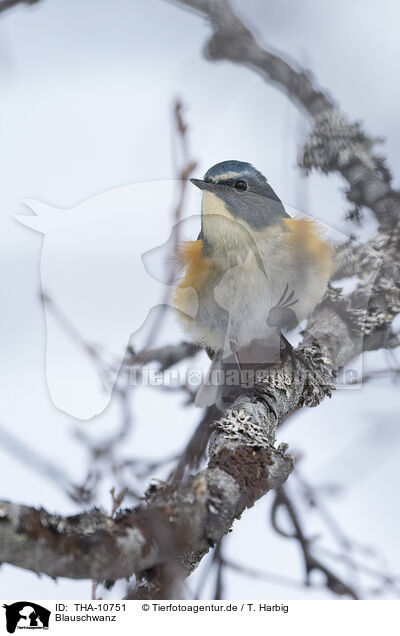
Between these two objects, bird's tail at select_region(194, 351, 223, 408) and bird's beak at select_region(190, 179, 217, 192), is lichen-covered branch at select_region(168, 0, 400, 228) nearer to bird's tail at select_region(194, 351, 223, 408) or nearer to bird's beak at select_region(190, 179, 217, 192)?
bird's beak at select_region(190, 179, 217, 192)

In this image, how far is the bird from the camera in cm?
226

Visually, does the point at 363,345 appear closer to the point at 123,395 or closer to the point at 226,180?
the point at 226,180

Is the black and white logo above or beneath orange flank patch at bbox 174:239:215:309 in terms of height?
beneath

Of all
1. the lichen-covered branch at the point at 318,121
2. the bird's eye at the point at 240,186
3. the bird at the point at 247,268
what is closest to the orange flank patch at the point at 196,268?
the bird at the point at 247,268

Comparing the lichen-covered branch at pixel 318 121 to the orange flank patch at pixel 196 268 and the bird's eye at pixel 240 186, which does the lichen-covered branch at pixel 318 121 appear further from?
the orange flank patch at pixel 196 268

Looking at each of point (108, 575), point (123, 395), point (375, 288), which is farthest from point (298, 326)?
point (108, 575)

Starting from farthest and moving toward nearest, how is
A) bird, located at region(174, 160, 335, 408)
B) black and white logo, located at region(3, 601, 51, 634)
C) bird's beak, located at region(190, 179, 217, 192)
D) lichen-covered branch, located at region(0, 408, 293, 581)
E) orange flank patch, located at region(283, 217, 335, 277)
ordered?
orange flank patch, located at region(283, 217, 335, 277) < bird, located at region(174, 160, 335, 408) < bird's beak, located at region(190, 179, 217, 192) < black and white logo, located at region(3, 601, 51, 634) < lichen-covered branch, located at region(0, 408, 293, 581)

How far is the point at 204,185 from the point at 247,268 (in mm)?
357

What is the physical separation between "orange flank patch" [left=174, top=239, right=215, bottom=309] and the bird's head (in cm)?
15

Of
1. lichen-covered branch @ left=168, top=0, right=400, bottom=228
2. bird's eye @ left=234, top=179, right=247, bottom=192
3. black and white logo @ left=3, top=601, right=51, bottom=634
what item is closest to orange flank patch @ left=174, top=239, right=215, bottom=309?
bird's eye @ left=234, top=179, right=247, bottom=192

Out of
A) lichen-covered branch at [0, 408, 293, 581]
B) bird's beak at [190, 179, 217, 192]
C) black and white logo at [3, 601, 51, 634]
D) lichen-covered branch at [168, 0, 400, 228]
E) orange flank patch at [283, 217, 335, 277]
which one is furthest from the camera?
lichen-covered branch at [168, 0, 400, 228]

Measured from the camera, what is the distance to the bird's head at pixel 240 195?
222cm

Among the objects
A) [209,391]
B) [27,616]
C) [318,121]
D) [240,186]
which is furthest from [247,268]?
[27,616]

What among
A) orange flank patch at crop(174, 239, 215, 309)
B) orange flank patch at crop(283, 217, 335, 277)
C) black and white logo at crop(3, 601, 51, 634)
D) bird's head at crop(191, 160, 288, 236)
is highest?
bird's head at crop(191, 160, 288, 236)
